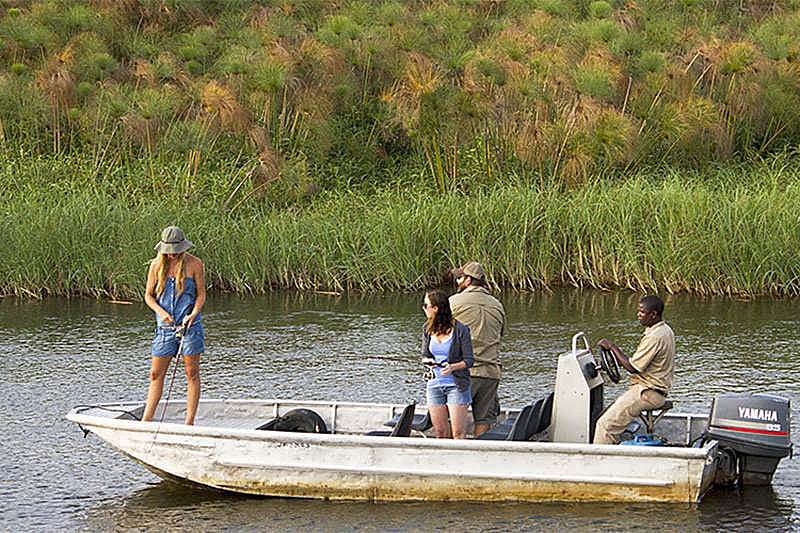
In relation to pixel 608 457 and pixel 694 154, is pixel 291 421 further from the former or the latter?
pixel 694 154

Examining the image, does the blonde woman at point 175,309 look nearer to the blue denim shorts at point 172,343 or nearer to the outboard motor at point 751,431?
the blue denim shorts at point 172,343

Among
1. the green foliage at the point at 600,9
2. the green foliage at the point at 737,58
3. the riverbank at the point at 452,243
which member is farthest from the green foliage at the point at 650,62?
the riverbank at the point at 452,243

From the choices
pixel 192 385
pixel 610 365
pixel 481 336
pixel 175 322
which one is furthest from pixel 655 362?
pixel 175 322

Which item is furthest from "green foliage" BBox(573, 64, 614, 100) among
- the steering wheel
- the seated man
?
the seated man

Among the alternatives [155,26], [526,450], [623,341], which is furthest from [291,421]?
[155,26]

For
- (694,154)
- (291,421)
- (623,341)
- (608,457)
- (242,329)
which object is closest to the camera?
(608,457)

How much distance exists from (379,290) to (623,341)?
468 cm

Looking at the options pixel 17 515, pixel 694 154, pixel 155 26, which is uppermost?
pixel 155 26

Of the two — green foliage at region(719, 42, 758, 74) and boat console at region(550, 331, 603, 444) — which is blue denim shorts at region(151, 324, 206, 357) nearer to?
boat console at region(550, 331, 603, 444)

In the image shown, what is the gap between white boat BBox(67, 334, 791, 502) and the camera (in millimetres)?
8898

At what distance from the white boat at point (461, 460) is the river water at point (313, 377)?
0.41ft

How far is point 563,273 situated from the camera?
62.7 ft

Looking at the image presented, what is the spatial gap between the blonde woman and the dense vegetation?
28.2ft

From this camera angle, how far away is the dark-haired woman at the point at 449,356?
930cm
